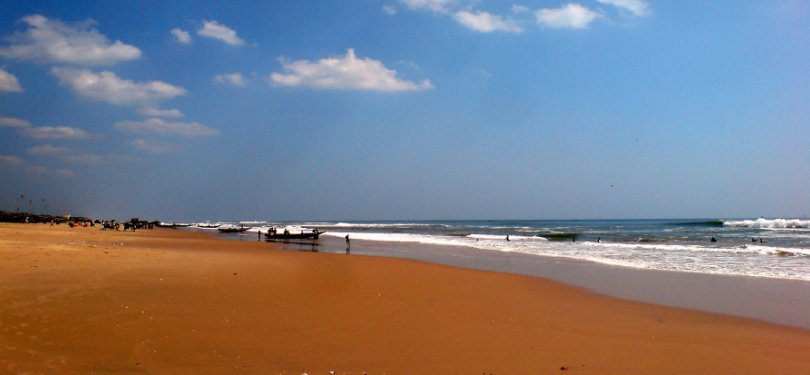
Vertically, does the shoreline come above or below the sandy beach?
below

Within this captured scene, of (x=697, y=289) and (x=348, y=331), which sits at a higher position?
(x=348, y=331)

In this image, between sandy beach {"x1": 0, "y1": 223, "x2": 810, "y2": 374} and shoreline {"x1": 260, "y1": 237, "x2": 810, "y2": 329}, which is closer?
sandy beach {"x1": 0, "y1": 223, "x2": 810, "y2": 374}

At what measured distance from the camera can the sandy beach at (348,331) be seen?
6434 millimetres

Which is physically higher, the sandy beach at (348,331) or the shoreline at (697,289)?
the sandy beach at (348,331)

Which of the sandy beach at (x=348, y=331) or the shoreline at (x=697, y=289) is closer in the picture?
the sandy beach at (x=348, y=331)

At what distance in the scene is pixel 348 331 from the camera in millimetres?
8211

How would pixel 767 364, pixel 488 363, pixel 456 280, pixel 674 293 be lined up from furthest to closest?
pixel 456 280
pixel 674 293
pixel 767 364
pixel 488 363

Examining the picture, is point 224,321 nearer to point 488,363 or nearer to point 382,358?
point 382,358

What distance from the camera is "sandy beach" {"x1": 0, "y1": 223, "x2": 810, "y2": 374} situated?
253 inches

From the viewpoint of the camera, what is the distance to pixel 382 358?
680 centimetres

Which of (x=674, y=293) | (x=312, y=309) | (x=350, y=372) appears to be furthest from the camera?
(x=674, y=293)

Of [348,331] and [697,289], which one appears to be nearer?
[348,331]

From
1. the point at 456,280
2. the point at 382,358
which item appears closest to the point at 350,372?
the point at 382,358

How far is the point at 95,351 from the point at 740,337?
383 inches
